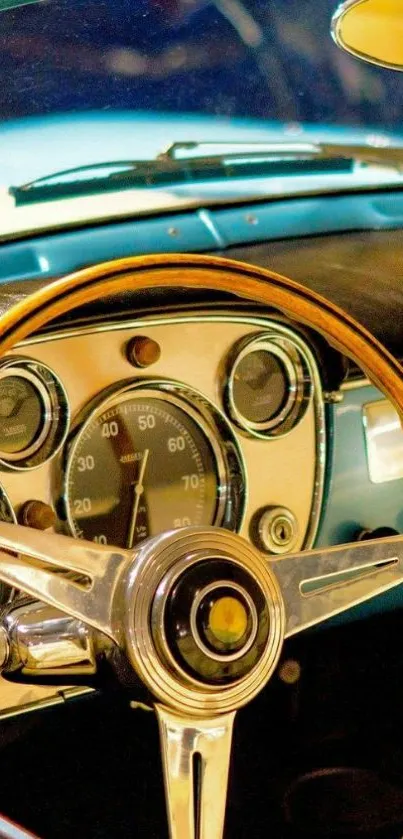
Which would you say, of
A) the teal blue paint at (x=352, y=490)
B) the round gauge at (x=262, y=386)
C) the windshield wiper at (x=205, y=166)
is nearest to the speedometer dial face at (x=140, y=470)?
the round gauge at (x=262, y=386)

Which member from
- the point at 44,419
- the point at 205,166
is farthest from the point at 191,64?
the point at 44,419

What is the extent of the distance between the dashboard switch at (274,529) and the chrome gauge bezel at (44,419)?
1.26 ft

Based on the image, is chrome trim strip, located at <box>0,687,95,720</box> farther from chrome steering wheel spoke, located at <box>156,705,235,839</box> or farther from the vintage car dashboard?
chrome steering wheel spoke, located at <box>156,705,235,839</box>

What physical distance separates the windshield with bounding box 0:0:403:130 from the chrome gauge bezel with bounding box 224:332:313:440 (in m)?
0.45

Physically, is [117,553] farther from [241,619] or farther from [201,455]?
[201,455]

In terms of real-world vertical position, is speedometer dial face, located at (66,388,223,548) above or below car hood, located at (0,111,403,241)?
below

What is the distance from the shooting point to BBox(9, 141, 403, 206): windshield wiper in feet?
5.73

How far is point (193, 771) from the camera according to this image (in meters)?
1.33

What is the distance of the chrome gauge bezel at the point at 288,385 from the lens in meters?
1.90

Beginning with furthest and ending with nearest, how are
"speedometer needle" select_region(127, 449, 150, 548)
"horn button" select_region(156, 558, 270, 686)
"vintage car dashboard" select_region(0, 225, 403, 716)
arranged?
"speedometer needle" select_region(127, 449, 150, 548), "vintage car dashboard" select_region(0, 225, 403, 716), "horn button" select_region(156, 558, 270, 686)

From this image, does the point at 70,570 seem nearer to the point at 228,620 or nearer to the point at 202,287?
the point at 228,620

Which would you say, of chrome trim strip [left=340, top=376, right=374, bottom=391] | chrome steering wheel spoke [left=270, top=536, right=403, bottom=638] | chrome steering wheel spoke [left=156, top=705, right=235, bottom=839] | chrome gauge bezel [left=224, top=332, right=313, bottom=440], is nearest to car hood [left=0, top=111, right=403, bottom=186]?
chrome gauge bezel [left=224, top=332, right=313, bottom=440]

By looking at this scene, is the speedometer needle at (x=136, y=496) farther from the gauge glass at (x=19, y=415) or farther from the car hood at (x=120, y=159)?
the car hood at (x=120, y=159)

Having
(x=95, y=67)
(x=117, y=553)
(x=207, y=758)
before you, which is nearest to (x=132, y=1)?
(x=95, y=67)
